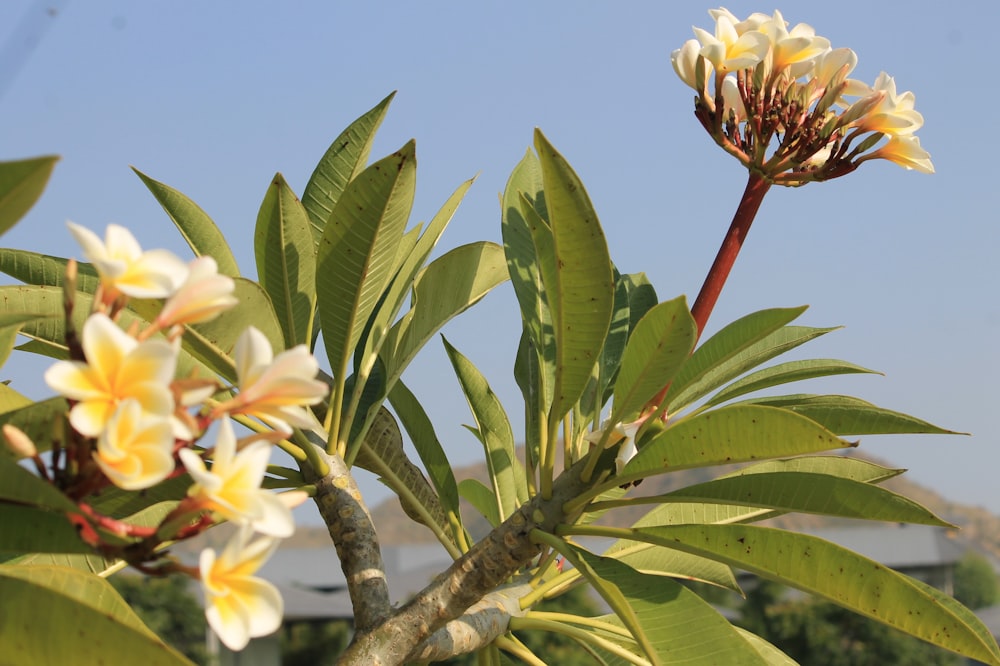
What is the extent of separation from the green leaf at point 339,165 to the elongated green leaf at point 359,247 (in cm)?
17

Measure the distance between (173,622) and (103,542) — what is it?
52.0 ft

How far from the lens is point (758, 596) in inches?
704

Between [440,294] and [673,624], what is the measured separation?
1.87ft

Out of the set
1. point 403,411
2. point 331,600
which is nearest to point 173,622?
point 331,600

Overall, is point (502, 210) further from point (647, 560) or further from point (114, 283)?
point (114, 283)

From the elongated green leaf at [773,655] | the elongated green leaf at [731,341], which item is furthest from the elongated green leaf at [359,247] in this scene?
the elongated green leaf at [773,655]

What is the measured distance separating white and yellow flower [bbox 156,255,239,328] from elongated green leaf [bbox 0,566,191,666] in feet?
0.71

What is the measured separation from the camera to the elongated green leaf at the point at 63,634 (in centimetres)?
70

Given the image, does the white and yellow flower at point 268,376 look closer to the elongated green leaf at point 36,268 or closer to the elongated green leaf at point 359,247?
the elongated green leaf at point 359,247

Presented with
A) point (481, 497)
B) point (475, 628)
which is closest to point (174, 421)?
point (475, 628)

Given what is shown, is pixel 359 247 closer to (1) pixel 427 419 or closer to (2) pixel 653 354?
(2) pixel 653 354

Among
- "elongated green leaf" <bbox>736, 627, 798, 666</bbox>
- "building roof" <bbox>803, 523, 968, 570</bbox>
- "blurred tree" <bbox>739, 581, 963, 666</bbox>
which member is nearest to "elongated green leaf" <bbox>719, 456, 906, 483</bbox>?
"elongated green leaf" <bbox>736, 627, 798, 666</bbox>

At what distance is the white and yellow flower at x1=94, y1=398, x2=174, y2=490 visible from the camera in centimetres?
58

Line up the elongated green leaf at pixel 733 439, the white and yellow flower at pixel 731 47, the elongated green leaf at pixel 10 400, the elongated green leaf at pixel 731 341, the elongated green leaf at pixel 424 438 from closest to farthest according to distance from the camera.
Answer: the elongated green leaf at pixel 10 400 → the elongated green leaf at pixel 733 439 → the elongated green leaf at pixel 731 341 → the white and yellow flower at pixel 731 47 → the elongated green leaf at pixel 424 438
